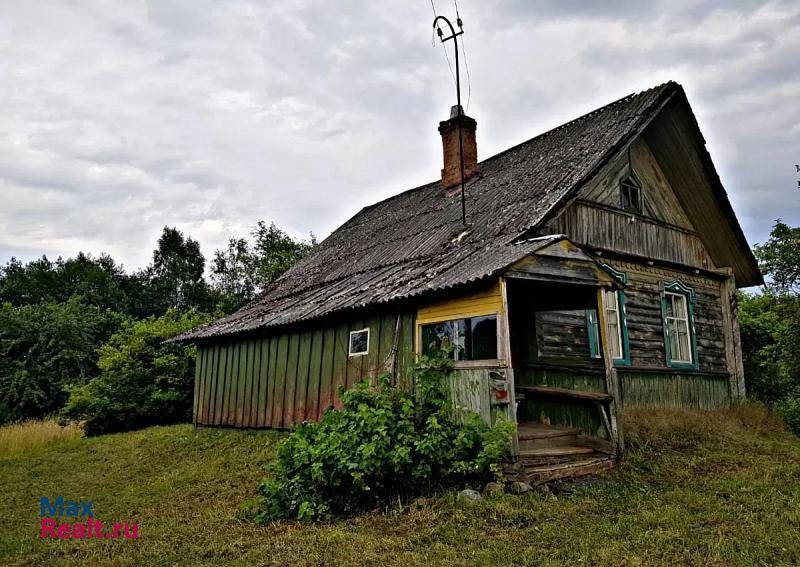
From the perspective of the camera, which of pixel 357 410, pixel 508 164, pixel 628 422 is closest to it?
pixel 357 410

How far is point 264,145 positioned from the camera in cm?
1792

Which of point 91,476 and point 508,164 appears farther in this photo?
point 508,164

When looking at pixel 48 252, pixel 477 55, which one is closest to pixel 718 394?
pixel 477 55

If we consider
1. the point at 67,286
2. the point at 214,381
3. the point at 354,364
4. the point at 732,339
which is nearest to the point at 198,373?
the point at 214,381

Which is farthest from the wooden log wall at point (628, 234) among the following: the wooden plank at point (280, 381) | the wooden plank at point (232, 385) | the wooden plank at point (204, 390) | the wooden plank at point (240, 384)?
the wooden plank at point (204, 390)

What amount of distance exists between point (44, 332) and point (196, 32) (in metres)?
19.1

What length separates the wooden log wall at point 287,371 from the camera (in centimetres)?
922

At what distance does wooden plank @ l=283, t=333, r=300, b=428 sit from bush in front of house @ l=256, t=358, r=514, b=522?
13.9 feet

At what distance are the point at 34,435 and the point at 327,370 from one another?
10.5 meters

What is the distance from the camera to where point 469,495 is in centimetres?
626

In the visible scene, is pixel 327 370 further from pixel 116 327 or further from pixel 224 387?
pixel 116 327

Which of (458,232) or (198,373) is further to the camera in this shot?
(198,373)

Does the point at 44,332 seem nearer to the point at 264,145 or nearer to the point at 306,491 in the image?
the point at 264,145

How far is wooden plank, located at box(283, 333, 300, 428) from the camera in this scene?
1106 cm
